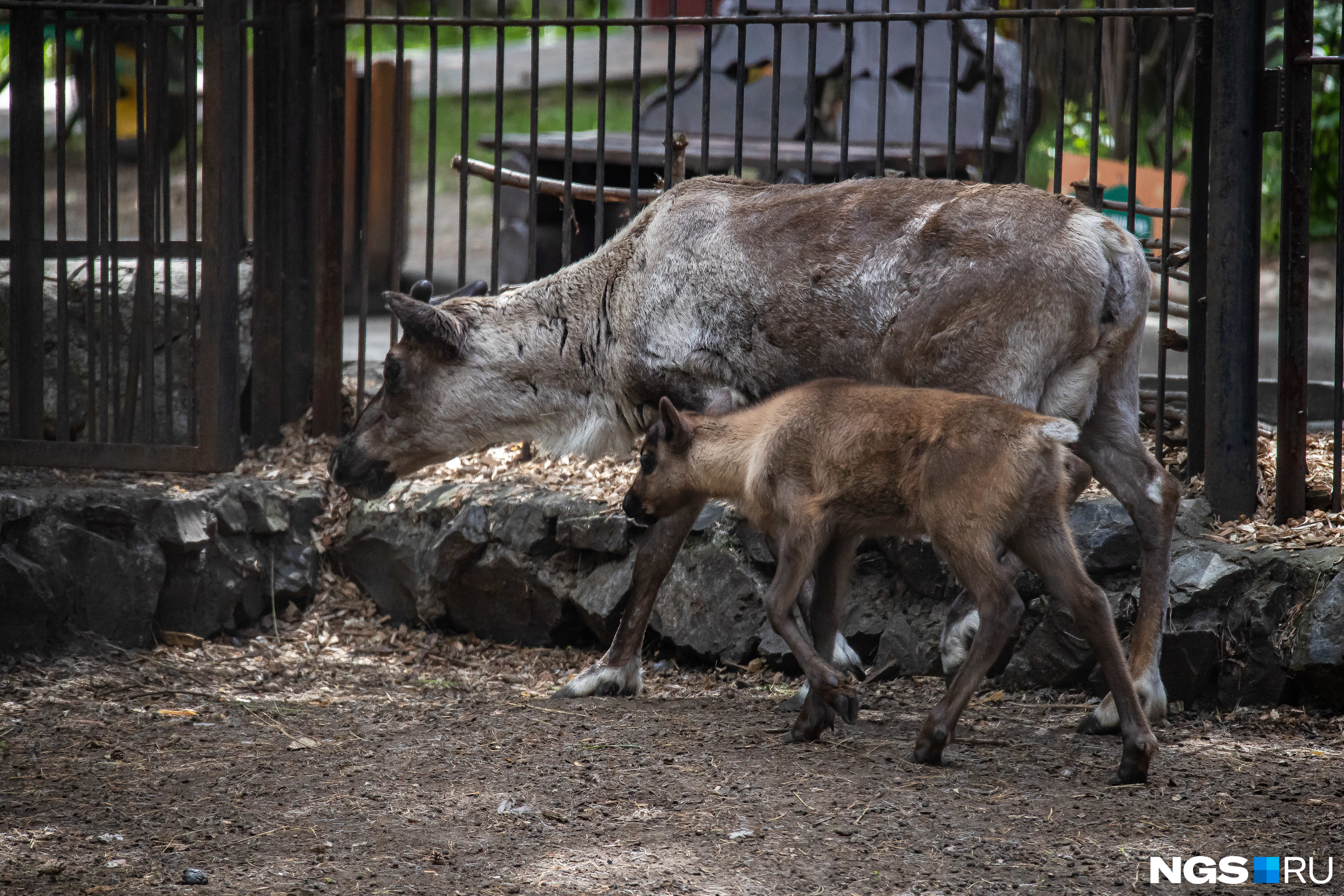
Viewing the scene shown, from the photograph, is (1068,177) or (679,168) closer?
(679,168)

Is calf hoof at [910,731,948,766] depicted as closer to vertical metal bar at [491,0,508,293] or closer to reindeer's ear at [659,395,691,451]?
reindeer's ear at [659,395,691,451]

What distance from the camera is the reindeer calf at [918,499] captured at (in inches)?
158

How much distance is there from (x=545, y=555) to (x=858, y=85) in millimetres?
6719

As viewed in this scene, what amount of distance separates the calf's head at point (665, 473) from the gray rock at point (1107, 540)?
1.62m

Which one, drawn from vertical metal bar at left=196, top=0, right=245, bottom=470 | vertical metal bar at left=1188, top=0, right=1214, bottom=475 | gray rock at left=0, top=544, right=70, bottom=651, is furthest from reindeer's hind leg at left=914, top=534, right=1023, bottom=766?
gray rock at left=0, top=544, right=70, bottom=651

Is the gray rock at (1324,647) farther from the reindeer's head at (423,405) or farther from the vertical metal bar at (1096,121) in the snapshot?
the reindeer's head at (423,405)

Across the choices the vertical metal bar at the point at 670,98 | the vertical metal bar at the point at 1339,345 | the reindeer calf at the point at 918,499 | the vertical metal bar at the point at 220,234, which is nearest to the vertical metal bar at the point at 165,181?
the vertical metal bar at the point at 220,234

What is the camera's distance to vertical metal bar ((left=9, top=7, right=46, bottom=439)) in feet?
19.5

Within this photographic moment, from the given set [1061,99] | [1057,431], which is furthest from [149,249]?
[1057,431]

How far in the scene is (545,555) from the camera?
6105 mm

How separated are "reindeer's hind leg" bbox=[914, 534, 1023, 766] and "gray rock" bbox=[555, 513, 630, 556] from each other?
6.76ft

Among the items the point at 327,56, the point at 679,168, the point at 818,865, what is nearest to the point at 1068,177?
the point at 679,168

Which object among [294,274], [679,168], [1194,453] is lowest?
[1194,453]

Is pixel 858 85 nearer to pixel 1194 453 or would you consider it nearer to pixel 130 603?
pixel 1194 453
